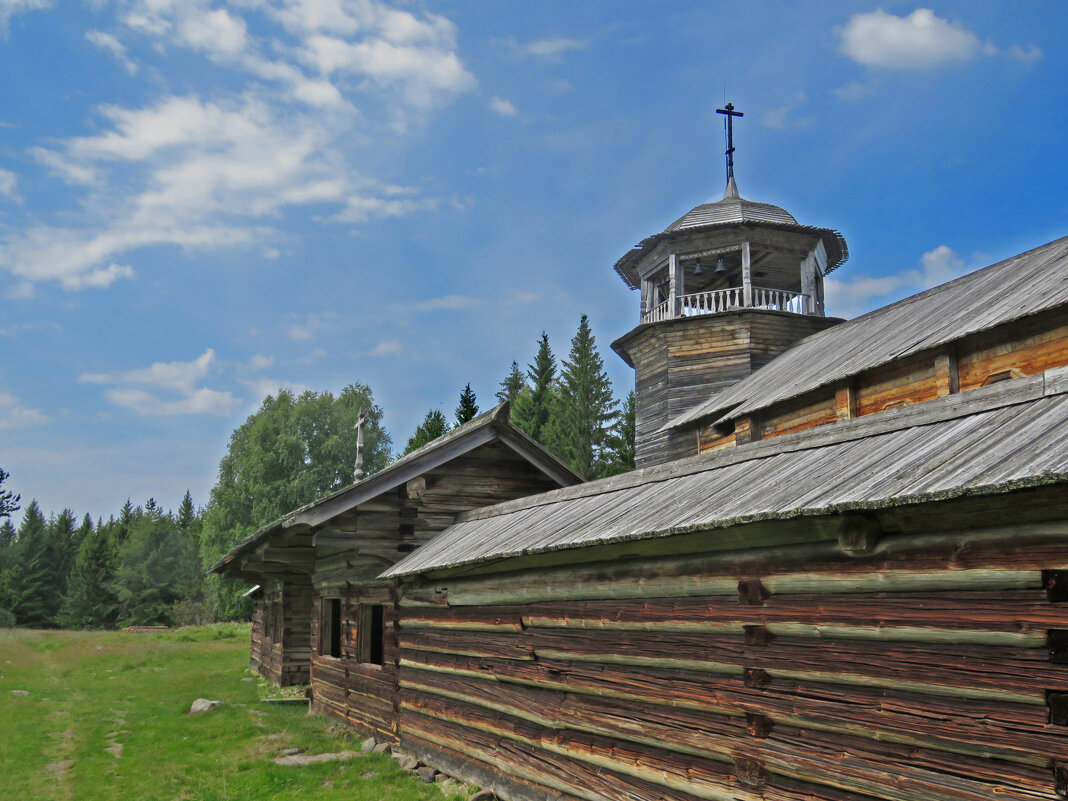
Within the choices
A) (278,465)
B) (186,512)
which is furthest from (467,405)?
(186,512)

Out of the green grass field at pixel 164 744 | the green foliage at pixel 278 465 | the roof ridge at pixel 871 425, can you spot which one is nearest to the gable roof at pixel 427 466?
the green grass field at pixel 164 744

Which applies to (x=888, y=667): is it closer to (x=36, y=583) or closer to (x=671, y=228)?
(x=671, y=228)

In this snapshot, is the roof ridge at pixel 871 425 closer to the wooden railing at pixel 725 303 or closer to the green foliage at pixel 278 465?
the wooden railing at pixel 725 303

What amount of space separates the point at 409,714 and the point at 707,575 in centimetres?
635

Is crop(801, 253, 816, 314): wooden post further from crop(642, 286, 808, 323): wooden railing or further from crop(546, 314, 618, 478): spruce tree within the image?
crop(546, 314, 618, 478): spruce tree

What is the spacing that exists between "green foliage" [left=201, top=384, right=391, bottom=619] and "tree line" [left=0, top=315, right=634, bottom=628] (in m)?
0.07

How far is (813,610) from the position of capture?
18.4 feet

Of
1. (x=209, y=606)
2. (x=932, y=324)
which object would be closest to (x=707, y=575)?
(x=932, y=324)

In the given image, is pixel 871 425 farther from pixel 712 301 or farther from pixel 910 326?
pixel 712 301

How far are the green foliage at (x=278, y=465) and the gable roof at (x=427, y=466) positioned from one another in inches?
1415

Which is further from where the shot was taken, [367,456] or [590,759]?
[367,456]

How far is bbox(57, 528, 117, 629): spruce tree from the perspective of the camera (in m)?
61.7

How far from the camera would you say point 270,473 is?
49.8 meters

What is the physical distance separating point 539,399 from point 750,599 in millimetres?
44420
